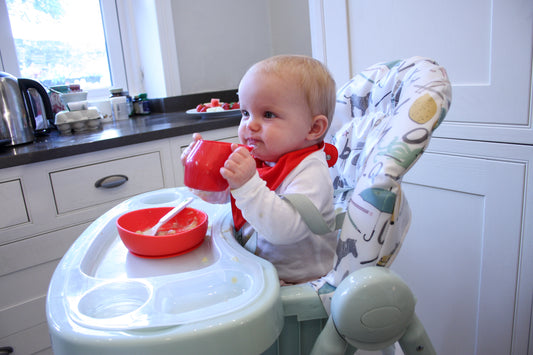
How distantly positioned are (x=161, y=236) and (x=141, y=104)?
177 cm

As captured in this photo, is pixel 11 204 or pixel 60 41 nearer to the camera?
pixel 11 204

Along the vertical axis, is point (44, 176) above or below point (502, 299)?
above

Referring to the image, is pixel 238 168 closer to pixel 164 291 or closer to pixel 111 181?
A: pixel 164 291

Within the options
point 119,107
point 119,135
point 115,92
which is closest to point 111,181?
point 119,135

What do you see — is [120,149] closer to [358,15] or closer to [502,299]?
[358,15]

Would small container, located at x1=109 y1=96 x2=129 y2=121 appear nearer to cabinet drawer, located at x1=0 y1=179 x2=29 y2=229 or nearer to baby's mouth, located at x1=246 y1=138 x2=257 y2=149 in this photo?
cabinet drawer, located at x1=0 y1=179 x2=29 y2=229

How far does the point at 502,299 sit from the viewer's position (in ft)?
3.44

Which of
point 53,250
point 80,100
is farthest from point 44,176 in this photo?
point 80,100

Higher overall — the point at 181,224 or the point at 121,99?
the point at 121,99

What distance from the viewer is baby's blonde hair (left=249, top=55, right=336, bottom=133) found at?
747 millimetres

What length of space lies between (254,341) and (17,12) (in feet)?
7.04

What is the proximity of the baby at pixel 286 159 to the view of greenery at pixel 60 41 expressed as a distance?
1.76 meters

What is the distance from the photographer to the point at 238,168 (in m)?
0.66

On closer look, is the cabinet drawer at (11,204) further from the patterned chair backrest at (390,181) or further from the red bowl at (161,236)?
the patterned chair backrest at (390,181)
